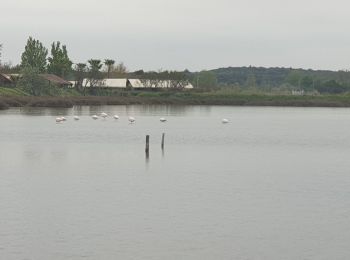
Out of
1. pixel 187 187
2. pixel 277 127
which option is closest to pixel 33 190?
pixel 187 187

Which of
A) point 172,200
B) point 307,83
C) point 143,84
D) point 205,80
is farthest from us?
point 307,83

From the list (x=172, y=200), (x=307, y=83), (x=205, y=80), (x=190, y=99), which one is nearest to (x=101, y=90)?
(x=190, y=99)

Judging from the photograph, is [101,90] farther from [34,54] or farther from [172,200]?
[172,200]

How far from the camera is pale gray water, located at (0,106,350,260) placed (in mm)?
17766

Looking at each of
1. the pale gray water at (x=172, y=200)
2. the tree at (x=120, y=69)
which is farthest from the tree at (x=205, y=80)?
the pale gray water at (x=172, y=200)

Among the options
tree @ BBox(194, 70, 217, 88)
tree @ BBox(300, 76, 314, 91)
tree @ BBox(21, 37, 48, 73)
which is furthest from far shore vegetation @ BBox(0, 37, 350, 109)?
tree @ BBox(300, 76, 314, 91)

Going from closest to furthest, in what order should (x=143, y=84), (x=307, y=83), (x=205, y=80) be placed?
(x=143, y=84) → (x=205, y=80) → (x=307, y=83)

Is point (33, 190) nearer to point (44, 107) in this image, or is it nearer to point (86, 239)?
point (86, 239)

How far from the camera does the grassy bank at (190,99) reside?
98.4 m

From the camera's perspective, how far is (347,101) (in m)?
136

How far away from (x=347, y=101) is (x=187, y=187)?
113 m

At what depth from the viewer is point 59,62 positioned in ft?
422

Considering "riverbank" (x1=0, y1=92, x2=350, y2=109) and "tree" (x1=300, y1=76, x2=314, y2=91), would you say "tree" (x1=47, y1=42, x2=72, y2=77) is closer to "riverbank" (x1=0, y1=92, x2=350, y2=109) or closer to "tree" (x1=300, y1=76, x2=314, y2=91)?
"riverbank" (x1=0, y1=92, x2=350, y2=109)

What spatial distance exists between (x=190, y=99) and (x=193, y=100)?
1.95 ft
